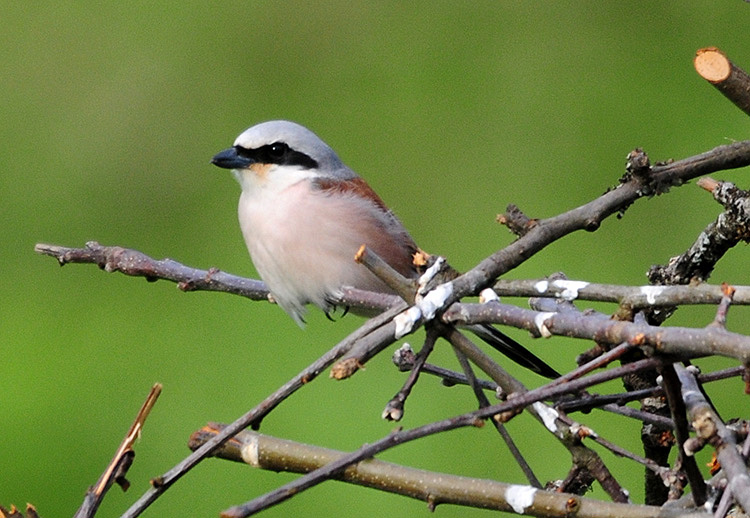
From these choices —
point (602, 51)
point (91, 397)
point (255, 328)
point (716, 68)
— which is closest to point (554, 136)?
point (602, 51)

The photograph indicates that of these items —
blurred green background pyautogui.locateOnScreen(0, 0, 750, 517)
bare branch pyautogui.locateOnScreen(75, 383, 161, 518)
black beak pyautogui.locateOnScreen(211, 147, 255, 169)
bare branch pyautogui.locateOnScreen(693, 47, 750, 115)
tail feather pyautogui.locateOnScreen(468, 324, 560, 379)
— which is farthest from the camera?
blurred green background pyautogui.locateOnScreen(0, 0, 750, 517)

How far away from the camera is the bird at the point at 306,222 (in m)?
2.04

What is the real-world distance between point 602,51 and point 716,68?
1.99 m

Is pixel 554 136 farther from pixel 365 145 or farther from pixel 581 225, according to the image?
pixel 581 225

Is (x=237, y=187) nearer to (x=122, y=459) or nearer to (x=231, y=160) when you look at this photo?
(x=231, y=160)

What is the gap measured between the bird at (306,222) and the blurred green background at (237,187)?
1.72ft

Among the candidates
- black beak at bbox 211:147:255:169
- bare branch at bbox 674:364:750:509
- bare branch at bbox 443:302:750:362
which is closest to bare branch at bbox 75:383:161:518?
bare branch at bbox 443:302:750:362

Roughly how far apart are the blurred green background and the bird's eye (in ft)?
2.14

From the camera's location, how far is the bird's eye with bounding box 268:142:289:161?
218cm

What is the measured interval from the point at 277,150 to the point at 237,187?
1057 millimetres

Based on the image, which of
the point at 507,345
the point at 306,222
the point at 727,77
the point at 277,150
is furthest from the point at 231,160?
the point at 727,77

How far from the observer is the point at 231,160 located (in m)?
2.16

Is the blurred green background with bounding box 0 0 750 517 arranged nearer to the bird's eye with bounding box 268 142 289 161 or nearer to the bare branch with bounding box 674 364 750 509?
the bird's eye with bounding box 268 142 289 161

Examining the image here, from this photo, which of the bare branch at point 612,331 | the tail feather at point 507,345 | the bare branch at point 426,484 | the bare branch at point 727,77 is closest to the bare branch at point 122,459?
the bare branch at point 426,484
